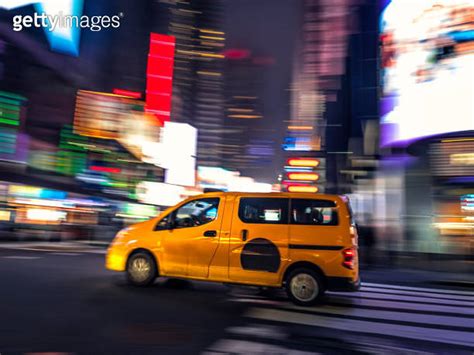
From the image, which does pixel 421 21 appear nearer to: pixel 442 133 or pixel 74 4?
pixel 442 133

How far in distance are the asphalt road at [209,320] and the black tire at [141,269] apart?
0.21 meters

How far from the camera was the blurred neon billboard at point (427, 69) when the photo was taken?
53.6 ft

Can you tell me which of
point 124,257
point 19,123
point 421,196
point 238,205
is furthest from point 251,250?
point 19,123

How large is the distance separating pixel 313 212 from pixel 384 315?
2.03 metres

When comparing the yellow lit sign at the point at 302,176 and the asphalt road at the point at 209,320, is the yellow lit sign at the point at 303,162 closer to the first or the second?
the yellow lit sign at the point at 302,176

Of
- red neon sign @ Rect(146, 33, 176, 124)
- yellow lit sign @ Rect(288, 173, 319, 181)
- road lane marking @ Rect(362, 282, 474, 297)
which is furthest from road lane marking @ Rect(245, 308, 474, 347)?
red neon sign @ Rect(146, 33, 176, 124)

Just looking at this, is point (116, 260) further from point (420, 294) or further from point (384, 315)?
point (420, 294)

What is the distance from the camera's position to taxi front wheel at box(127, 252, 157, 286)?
7.91m

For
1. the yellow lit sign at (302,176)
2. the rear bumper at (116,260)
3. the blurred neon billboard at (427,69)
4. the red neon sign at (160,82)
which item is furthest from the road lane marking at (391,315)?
the red neon sign at (160,82)

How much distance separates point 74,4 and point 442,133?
4325 cm

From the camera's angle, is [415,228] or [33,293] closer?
[33,293]

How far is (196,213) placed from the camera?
7879 mm

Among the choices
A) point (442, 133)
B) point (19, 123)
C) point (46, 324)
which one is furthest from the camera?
point (19, 123)

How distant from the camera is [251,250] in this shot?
24.1ft
